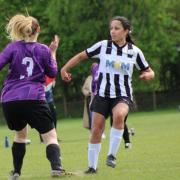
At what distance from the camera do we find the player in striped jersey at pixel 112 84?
9.51 m

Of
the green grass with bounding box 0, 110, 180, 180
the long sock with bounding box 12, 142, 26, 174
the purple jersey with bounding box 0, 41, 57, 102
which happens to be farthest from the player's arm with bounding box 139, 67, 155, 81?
the long sock with bounding box 12, 142, 26, 174

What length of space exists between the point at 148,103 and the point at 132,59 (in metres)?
Answer: 39.2

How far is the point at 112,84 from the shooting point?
9.51 meters

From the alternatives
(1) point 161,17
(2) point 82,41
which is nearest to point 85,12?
(2) point 82,41

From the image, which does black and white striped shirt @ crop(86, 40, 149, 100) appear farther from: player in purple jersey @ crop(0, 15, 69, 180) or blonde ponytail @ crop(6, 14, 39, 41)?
blonde ponytail @ crop(6, 14, 39, 41)

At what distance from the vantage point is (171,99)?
51000 millimetres

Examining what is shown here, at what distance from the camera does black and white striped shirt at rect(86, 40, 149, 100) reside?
952cm

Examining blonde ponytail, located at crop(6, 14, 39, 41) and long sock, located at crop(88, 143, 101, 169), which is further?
long sock, located at crop(88, 143, 101, 169)

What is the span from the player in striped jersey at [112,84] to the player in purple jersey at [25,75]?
1.02m

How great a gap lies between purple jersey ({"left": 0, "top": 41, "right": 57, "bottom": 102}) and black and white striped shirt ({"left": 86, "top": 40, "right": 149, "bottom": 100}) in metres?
1.16

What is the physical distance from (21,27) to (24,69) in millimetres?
505


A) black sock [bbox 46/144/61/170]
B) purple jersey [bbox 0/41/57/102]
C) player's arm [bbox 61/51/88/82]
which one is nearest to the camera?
purple jersey [bbox 0/41/57/102]

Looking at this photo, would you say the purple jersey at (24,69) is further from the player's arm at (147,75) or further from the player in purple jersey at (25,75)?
the player's arm at (147,75)

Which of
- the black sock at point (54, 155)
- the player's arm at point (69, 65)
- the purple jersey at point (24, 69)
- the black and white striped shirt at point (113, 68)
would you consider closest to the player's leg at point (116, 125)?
the black and white striped shirt at point (113, 68)
